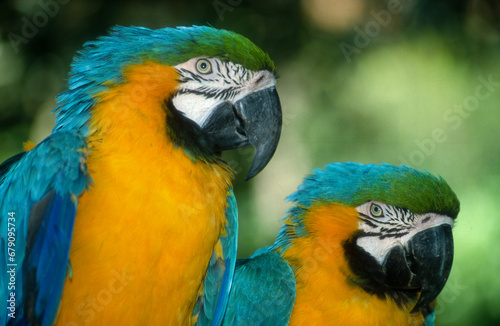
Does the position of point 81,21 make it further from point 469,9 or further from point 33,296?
point 469,9

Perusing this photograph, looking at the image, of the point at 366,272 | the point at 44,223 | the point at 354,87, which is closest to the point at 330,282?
the point at 366,272

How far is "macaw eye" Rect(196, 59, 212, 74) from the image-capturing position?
220 cm

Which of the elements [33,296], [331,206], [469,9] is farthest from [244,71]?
[469,9]

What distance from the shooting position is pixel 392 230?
2.61m

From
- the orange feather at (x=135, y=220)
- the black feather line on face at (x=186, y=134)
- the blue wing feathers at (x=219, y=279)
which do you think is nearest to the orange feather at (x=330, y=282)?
the blue wing feathers at (x=219, y=279)

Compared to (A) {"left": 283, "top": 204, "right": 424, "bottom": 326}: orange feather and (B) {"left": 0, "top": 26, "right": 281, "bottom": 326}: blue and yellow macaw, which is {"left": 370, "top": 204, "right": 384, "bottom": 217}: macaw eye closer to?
(A) {"left": 283, "top": 204, "right": 424, "bottom": 326}: orange feather

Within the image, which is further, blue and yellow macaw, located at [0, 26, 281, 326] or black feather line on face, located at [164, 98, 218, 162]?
black feather line on face, located at [164, 98, 218, 162]

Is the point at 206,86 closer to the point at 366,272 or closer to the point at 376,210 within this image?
the point at 376,210

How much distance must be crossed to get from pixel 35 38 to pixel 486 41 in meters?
4.87

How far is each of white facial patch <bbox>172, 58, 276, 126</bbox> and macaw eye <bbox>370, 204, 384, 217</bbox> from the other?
3.04 feet

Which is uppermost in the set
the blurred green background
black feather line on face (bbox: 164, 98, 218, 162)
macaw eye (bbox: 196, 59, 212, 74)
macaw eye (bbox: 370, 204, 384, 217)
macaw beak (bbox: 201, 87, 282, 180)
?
macaw eye (bbox: 196, 59, 212, 74)

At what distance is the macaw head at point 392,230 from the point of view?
2568 mm

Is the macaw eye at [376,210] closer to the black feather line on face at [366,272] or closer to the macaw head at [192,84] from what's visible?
the black feather line on face at [366,272]

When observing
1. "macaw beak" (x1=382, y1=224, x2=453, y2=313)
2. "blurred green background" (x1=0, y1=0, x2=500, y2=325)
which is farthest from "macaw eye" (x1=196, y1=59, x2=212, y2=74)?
"blurred green background" (x1=0, y1=0, x2=500, y2=325)
